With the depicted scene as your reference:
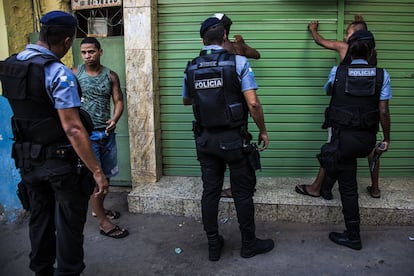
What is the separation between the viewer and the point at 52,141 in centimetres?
271

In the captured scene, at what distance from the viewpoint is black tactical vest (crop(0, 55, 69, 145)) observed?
8.38 ft

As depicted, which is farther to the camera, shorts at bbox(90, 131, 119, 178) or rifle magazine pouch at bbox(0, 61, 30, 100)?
shorts at bbox(90, 131, 119, 178)

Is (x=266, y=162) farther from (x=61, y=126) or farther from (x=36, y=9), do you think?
(x=36, y=9)

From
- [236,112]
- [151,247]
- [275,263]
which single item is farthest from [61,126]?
[275,263]

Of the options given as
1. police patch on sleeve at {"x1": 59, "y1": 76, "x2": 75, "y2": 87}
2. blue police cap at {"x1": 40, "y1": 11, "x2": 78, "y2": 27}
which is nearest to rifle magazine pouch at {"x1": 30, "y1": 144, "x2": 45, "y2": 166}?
police patch on sleeve at {"x1": 59, "y1": 76, "x2": 75, "y2": 87}

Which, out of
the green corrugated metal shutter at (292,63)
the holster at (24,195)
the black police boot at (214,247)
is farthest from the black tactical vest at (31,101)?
the green corrugated metal shutter at (292,63)

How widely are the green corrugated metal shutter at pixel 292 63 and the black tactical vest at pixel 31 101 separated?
2551mm

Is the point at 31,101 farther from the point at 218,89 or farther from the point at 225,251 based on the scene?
the point at 225,251

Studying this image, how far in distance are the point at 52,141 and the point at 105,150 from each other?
1.42m

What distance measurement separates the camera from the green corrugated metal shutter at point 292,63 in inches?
189

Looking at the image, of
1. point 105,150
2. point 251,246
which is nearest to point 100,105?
point 105,150

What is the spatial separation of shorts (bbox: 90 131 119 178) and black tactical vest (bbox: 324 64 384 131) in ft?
7.70

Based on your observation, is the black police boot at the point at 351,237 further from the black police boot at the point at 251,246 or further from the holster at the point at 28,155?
the holster at the point at 28,155

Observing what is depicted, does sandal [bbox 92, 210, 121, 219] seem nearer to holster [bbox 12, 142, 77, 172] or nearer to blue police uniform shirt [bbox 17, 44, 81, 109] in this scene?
holster [bbox 12, 142, 77, 172]
